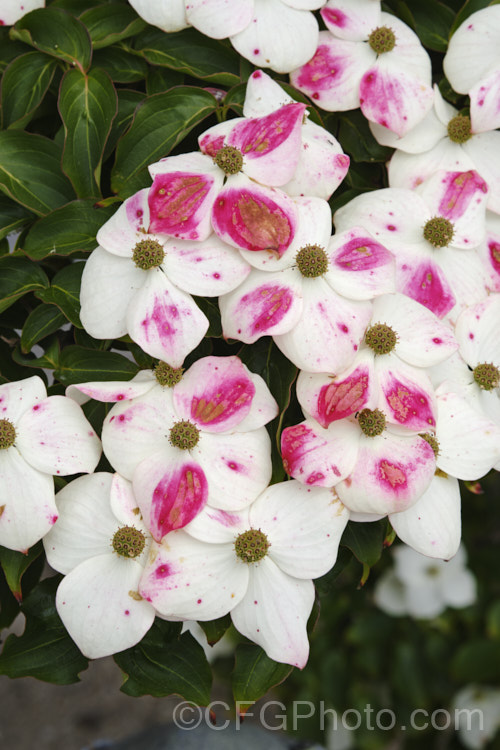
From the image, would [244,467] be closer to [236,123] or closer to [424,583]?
[236,123]

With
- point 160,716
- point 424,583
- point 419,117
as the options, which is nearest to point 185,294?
point 419,117

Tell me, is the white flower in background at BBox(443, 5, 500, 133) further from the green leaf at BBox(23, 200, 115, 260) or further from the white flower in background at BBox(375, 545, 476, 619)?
the white flower in background at BBox(375, 545, 476, 619)

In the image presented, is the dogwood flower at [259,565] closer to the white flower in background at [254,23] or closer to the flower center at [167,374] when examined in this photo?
the flower center at [167,374]

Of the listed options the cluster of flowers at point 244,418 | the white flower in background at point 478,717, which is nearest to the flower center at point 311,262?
the cluster of flowers at point 244,418

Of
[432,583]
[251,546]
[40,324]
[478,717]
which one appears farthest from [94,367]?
[478,717]

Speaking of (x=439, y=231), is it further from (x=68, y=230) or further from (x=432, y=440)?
(x=68, y=230)

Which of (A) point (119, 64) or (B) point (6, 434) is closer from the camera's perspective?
(B) point (6, 434)
